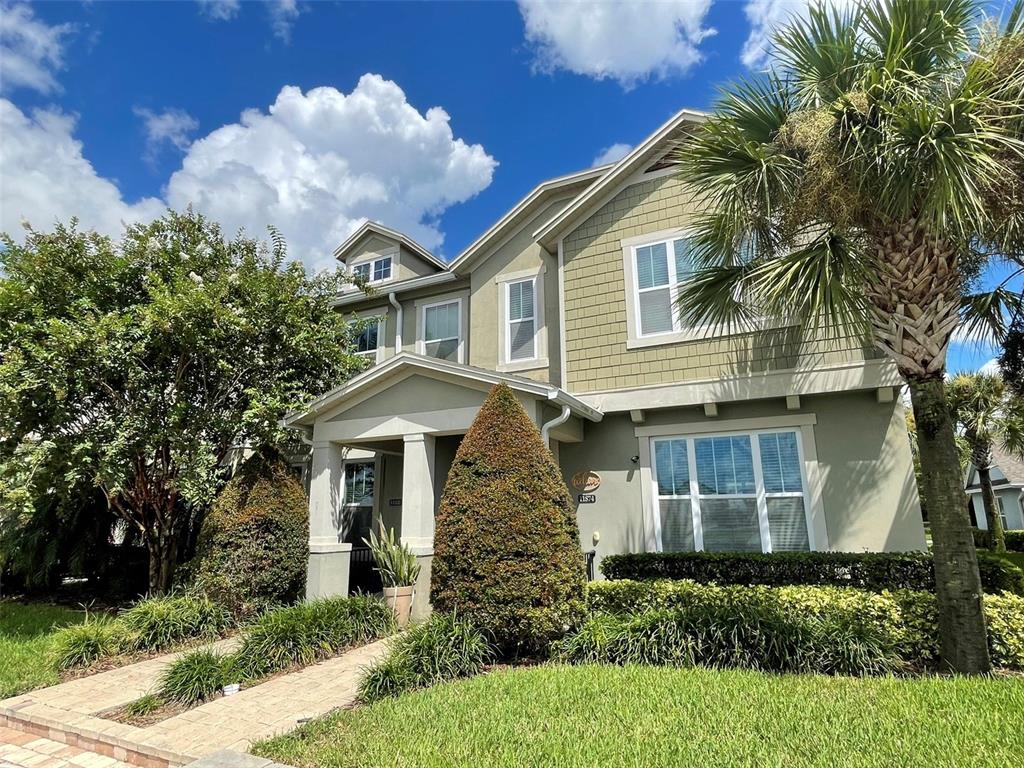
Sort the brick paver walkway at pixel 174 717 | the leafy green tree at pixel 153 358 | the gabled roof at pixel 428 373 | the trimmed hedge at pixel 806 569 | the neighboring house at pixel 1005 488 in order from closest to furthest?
the brick paver walkway at pixel 174 717, the trimmed hedge at pixel 806 569, the gabled roof at pixel 428 373, the leafy green tree at pixel 153 358, the neighboring house at pixel 1005 488

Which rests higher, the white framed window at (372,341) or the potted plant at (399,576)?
Answer: the white framed window at (372,341)

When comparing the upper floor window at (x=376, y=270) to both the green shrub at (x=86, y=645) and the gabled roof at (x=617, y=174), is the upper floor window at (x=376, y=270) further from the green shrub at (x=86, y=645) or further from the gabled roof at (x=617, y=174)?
the green shrub at (x=86, y=645)

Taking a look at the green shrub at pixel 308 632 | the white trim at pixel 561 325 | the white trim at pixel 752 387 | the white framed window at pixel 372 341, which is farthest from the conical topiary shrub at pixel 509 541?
the white framed window at pixel 372 341

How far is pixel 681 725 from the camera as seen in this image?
4422mm

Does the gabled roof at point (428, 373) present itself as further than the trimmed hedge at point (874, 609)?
Yes

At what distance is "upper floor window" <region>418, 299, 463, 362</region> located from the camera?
13.5 meters

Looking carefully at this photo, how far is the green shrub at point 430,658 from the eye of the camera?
19.3 ft

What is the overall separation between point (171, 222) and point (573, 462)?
930cm

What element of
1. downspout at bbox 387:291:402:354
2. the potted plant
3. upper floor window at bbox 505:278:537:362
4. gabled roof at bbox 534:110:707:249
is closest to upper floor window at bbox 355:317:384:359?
downspout at bbox 387:291:402:354

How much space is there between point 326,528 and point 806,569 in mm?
8109

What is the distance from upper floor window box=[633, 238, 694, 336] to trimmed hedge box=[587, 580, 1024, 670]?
15.5ft

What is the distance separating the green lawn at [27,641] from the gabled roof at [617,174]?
10.4m

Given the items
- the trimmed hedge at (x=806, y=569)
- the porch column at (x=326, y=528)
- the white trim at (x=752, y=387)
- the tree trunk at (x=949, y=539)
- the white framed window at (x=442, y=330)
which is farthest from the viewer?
the white framed window at (x=442, y=330)

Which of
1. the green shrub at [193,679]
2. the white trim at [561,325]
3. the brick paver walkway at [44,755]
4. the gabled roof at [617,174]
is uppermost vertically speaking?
the gabled roof at [617,174]
